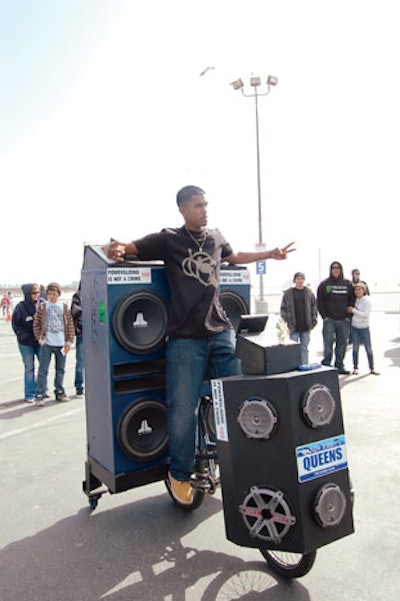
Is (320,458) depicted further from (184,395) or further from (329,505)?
(184,395)

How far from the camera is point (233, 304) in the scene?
3656 mm

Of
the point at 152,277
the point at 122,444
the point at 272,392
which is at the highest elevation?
the point at 152,277

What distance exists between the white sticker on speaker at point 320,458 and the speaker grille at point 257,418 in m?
0.17

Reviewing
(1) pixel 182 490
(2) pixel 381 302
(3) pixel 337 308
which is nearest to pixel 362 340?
(3) pixel 337 308

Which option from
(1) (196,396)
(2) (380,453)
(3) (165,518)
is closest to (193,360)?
(1) (196,396)

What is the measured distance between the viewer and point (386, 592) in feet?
7.93

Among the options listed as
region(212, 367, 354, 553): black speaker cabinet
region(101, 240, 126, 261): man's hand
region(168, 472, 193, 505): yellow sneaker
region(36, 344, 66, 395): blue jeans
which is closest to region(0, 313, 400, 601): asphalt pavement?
region(168, 472, 193, 505): yellow sneaker

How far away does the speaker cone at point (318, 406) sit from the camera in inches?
87.8

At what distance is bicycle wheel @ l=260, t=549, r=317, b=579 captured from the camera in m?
2.40

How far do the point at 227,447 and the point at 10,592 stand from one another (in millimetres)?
1410

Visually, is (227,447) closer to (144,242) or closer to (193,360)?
(193,360)

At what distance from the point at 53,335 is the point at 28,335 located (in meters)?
0.46

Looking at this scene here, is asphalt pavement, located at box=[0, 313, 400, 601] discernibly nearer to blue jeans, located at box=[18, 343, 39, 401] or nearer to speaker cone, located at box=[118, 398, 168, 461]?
speaker cone, located at box=[118, 398, 168, 461]

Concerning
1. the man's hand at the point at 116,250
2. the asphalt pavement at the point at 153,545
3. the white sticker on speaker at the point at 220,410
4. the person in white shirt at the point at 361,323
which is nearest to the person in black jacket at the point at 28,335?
the asphalt pavement at the point at 153,545
